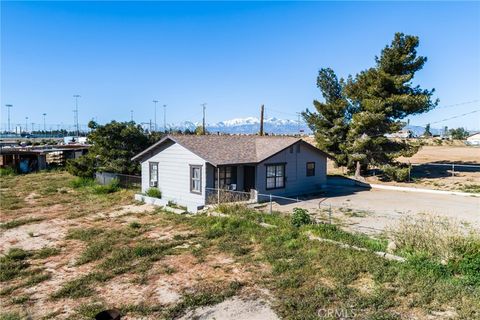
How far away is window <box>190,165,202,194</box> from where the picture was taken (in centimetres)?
2020

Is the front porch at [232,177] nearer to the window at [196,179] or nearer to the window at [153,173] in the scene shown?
the window at [196,179]

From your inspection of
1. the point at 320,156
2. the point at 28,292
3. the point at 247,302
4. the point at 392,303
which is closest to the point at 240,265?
the point at 247,302

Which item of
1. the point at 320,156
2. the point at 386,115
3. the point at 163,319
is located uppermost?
the point at 386,115

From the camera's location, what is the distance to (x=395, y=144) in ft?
100

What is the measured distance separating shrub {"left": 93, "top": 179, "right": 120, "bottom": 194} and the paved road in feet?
41.7

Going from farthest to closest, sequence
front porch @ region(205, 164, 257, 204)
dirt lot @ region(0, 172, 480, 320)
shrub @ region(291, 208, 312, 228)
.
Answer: front porch @ region(205, 164, 257, 204) → shrub @ region(291, 208, 312, 228) → dirt lot @ region(0, 172, 480, 320)

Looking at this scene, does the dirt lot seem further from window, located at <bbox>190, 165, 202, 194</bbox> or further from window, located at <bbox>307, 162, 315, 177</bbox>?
window, located at <bbox>307, 162, 315, 177</bbox>

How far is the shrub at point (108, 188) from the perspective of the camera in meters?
25.1

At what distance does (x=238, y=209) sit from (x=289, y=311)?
948 centimetres

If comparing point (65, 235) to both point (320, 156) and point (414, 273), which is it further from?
point (320, 156)

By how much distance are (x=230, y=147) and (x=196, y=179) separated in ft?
11.2

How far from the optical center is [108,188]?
25.4 metres

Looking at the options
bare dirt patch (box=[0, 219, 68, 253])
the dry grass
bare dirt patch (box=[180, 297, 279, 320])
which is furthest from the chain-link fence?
the dry grass

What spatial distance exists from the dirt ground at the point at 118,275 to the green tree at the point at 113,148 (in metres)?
9.75
